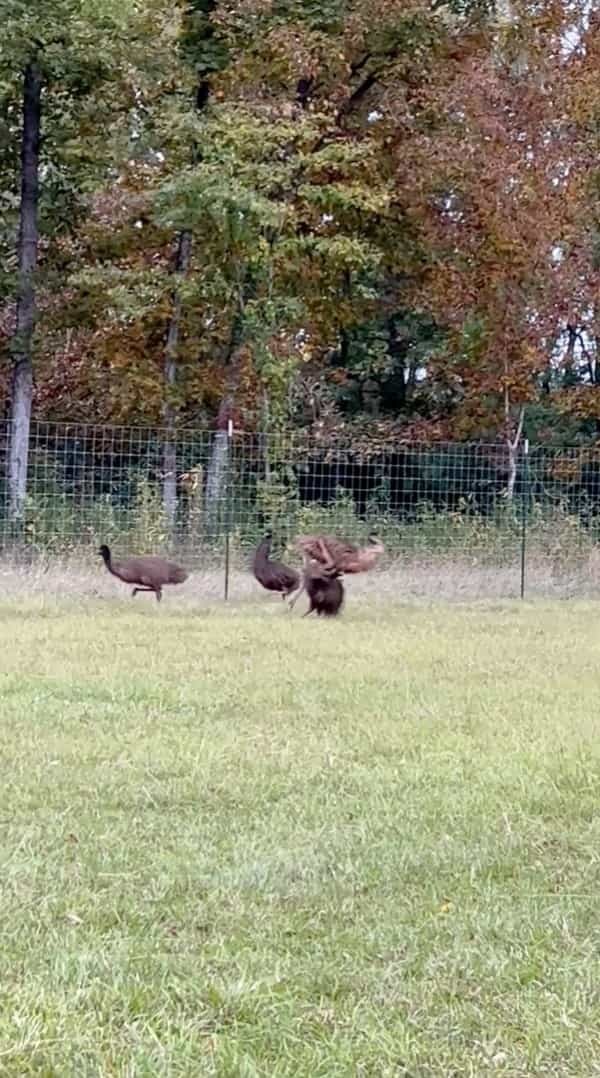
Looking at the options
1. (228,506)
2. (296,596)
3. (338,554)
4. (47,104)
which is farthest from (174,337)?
(338,554)

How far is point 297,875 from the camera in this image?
315cm

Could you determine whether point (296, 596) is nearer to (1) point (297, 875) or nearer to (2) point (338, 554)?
(2) point (338, 554)

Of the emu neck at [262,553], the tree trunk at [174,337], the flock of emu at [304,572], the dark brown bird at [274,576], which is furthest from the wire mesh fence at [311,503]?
the tree trunk at [174,337]

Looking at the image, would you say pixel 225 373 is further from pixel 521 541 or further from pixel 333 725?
pixel 333 725

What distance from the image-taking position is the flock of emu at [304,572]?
1016 cm

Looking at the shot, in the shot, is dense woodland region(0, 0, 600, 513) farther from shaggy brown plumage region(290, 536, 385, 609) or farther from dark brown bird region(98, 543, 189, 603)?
dark brown bird region(98, 543, 189, 603)

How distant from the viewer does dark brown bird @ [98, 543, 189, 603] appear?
10789mm

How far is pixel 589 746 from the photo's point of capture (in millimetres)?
4762

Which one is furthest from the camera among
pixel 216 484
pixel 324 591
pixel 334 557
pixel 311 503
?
pixel 311 503

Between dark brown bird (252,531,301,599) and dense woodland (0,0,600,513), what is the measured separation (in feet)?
15.0

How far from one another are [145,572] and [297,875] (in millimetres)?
7820

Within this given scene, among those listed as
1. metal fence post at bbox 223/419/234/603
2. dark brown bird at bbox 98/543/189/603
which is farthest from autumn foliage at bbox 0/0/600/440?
dark brown bird at bbox 98/543/189/603

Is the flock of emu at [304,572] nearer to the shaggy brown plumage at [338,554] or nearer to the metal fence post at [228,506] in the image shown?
the shaggy brown plumage at [338,554]

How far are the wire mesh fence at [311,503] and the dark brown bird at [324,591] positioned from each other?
2.07 m
